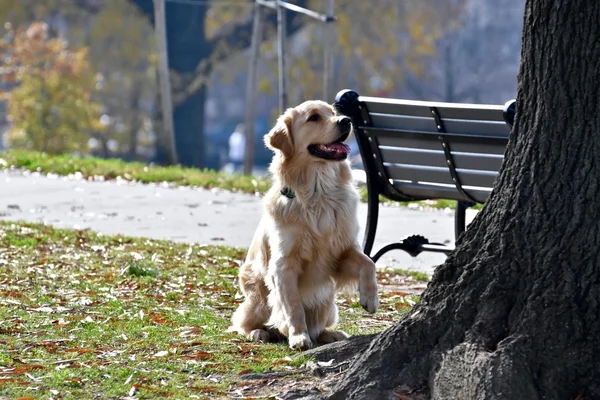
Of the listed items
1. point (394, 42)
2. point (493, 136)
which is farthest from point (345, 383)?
point (394, 42)

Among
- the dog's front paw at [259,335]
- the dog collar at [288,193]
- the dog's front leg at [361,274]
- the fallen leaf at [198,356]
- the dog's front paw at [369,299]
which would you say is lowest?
the dog's front paw at [259,335]

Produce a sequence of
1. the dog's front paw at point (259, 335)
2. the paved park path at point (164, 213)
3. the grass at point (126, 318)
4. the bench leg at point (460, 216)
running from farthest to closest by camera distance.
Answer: the paved park path at point (164, 213)
the bench leg at point (460, 216)
the dog's front paw at point (259, 335)
the grass at point (126, 318)

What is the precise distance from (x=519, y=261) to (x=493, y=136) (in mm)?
2596

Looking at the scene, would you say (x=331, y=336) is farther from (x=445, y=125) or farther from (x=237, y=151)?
(x=237, y=151)

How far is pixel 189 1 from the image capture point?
1228 inches

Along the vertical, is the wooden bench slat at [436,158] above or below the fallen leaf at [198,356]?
above

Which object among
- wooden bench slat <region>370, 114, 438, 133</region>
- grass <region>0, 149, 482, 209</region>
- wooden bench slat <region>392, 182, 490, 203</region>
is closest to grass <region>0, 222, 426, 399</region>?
wooden bench slat <region>392, 182, 490, 203</region>

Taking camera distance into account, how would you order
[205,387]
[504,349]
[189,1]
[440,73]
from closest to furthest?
[504,349], [205,387], [189,1], [440,73]

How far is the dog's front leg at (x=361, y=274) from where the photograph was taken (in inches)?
202

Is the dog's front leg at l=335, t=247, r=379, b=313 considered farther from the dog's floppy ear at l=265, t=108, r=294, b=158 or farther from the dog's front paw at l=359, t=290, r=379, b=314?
the dog's floppy ear at l=265, t=108, r=294, b=158

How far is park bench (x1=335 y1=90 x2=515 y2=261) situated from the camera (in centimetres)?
631

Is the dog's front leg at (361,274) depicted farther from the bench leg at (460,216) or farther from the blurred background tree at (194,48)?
the blurred background tree at (194,48)

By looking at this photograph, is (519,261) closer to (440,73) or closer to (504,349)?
(504,349)

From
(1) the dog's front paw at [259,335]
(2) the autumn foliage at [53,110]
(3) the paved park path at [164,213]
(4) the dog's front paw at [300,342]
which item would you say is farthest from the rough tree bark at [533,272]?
(2) the autumn foliage at [53,110]
